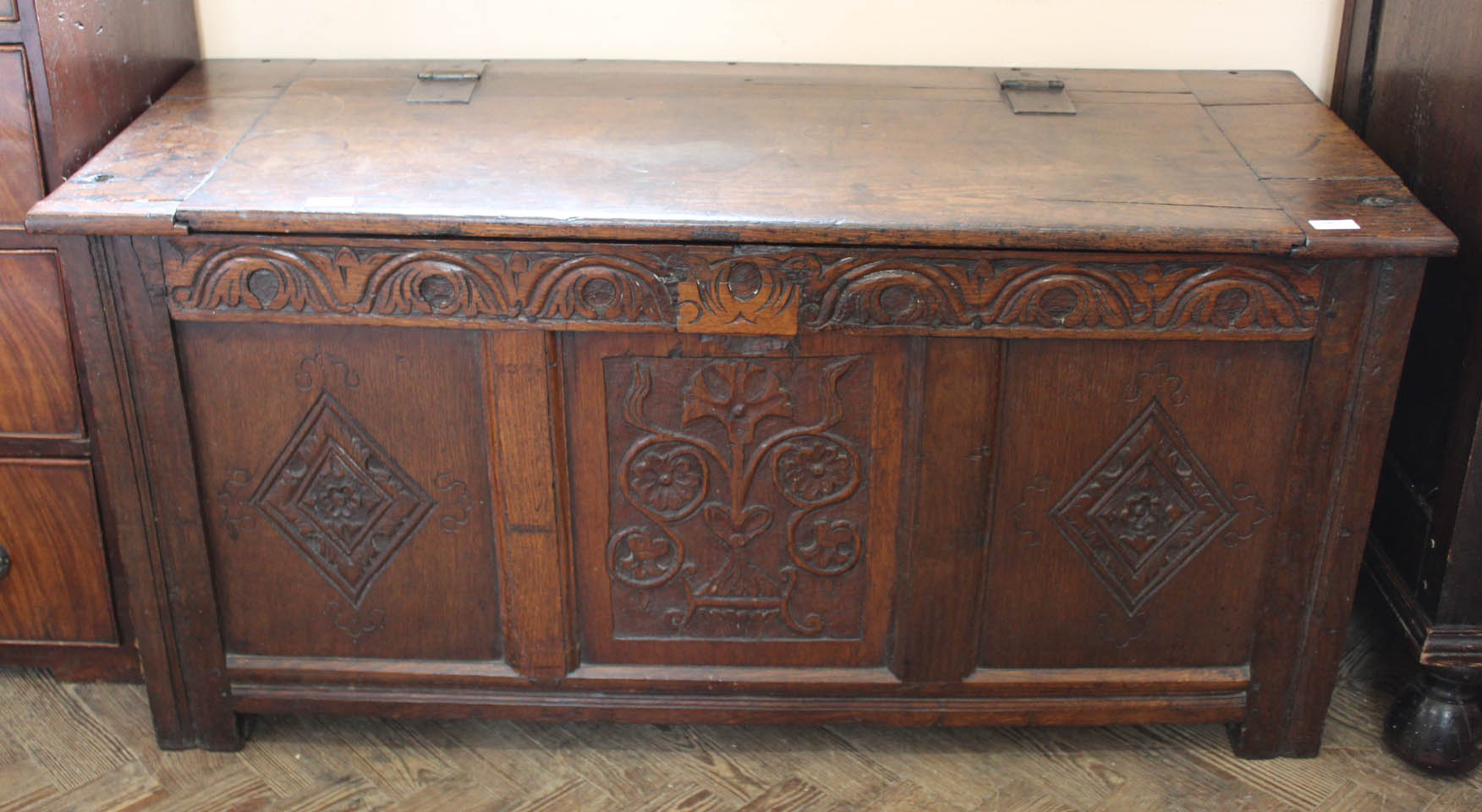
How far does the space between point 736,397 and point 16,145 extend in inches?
38.3

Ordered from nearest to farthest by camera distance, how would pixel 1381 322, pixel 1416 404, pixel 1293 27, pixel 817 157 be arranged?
pixel 1381 322 → pixel 817 157 → pixel 1416 404 → pixel 1293 27

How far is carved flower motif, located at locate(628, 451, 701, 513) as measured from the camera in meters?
1.82

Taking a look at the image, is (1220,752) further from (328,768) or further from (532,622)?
(328,768)

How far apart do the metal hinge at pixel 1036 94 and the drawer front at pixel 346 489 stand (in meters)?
0.84

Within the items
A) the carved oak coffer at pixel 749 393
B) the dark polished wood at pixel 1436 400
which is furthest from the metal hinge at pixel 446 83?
the dark polished wood at pixel 1436 400

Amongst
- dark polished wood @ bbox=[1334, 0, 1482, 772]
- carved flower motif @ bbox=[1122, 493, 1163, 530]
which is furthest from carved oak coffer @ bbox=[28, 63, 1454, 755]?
dark polished wood @ bbox=[1334, 0, 1482, 772]

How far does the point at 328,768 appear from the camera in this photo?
6.60 feet

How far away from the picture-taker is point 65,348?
1928mm

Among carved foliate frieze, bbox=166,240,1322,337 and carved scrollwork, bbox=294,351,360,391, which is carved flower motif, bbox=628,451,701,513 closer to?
carved foliate frieze, bbox=166,240,1322,337

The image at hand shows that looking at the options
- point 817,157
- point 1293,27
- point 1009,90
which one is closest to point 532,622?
point 817,157

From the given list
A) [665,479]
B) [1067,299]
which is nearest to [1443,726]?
[1067,299]

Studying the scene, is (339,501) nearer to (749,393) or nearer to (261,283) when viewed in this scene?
(261,283)

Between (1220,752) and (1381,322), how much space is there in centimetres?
70

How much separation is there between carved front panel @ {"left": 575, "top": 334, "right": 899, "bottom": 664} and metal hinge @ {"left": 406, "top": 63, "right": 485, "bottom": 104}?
50 cm
